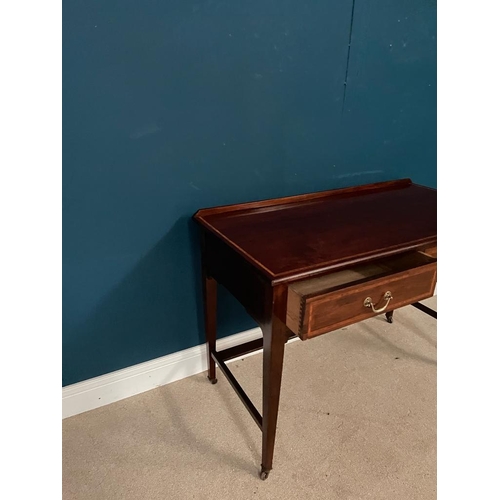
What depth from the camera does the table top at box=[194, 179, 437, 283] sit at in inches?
38.5

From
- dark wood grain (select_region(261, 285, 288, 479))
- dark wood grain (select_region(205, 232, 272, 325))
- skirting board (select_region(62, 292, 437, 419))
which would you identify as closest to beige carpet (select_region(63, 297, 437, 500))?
skirting board (select_region(62, 292, 437, 419))

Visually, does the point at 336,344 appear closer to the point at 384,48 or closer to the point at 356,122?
the point at 356,122

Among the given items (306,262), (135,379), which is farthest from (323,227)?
(135,379)

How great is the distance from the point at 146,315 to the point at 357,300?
0.71m

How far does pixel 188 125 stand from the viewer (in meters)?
1.16

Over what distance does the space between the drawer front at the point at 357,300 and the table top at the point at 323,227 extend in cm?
6

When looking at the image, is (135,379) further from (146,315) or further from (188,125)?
(188,125)

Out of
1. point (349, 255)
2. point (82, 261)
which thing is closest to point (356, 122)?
point (349, 255)

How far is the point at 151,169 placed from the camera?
45.4 inches

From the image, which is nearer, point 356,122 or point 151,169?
point 151,169

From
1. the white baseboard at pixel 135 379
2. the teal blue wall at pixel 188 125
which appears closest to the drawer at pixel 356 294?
the teal blue wall at pixel 188 125
